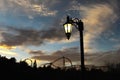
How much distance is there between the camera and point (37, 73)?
2272 cm

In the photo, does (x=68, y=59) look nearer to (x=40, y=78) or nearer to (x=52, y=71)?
(x=52, y=71)

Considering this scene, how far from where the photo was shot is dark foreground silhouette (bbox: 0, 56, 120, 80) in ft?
68.8

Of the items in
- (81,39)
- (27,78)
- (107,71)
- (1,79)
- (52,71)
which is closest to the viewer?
(81,39)

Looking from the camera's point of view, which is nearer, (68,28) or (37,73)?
(68,28)

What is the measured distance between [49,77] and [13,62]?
2.92m

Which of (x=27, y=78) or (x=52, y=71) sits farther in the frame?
(x=52, y=71)

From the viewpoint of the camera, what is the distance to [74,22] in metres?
17.4

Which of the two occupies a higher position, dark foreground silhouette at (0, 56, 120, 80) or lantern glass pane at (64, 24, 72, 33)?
lantern glass pane at (64, 24, 72, 33)

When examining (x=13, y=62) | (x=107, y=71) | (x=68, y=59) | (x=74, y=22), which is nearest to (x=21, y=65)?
(x=13, y=62)

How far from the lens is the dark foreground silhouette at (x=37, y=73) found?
20969 millimetres

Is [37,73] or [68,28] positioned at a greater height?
[68,28]

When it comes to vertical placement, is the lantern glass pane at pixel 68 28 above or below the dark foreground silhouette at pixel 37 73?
above

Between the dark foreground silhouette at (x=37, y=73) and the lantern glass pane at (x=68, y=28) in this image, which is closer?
the lantern glass pane at (x=68, y=28)

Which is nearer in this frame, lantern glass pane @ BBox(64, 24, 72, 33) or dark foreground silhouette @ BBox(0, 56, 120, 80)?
lantern glass pane @ BBox(64, 24, 72, 33)
